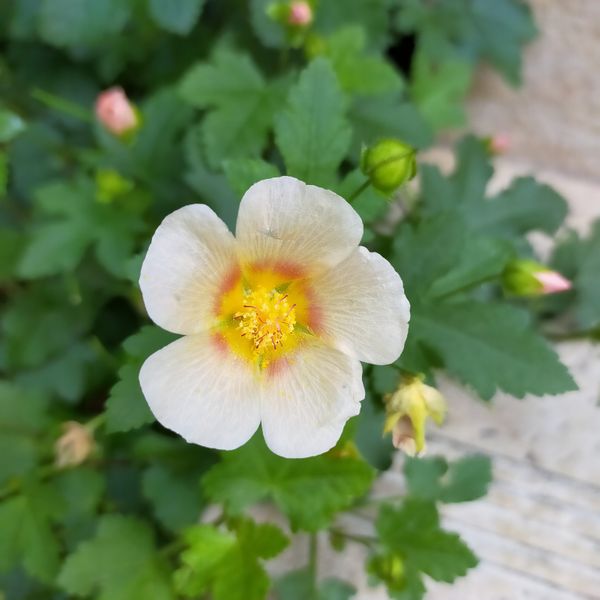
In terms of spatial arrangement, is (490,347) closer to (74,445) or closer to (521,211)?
(521,211)

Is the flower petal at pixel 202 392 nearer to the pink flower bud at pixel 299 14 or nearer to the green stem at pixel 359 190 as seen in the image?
the green stem at pixel 359 190

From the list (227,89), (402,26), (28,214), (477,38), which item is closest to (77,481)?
(28,214)

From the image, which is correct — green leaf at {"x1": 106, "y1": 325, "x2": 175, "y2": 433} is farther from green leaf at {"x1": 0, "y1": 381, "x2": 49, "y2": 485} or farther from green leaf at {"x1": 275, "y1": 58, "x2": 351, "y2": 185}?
green leaf at {"x1": 0, "y1": 381, "x2": 49, "y2": 485}

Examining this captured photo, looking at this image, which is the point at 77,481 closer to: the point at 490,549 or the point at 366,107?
the point at 490,549

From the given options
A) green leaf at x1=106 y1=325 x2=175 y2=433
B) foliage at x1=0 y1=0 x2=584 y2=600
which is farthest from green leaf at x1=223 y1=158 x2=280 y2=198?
green leaf at x1=106 y1=325 x2=175 y2=433

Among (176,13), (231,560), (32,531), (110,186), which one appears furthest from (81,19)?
(231,560)
